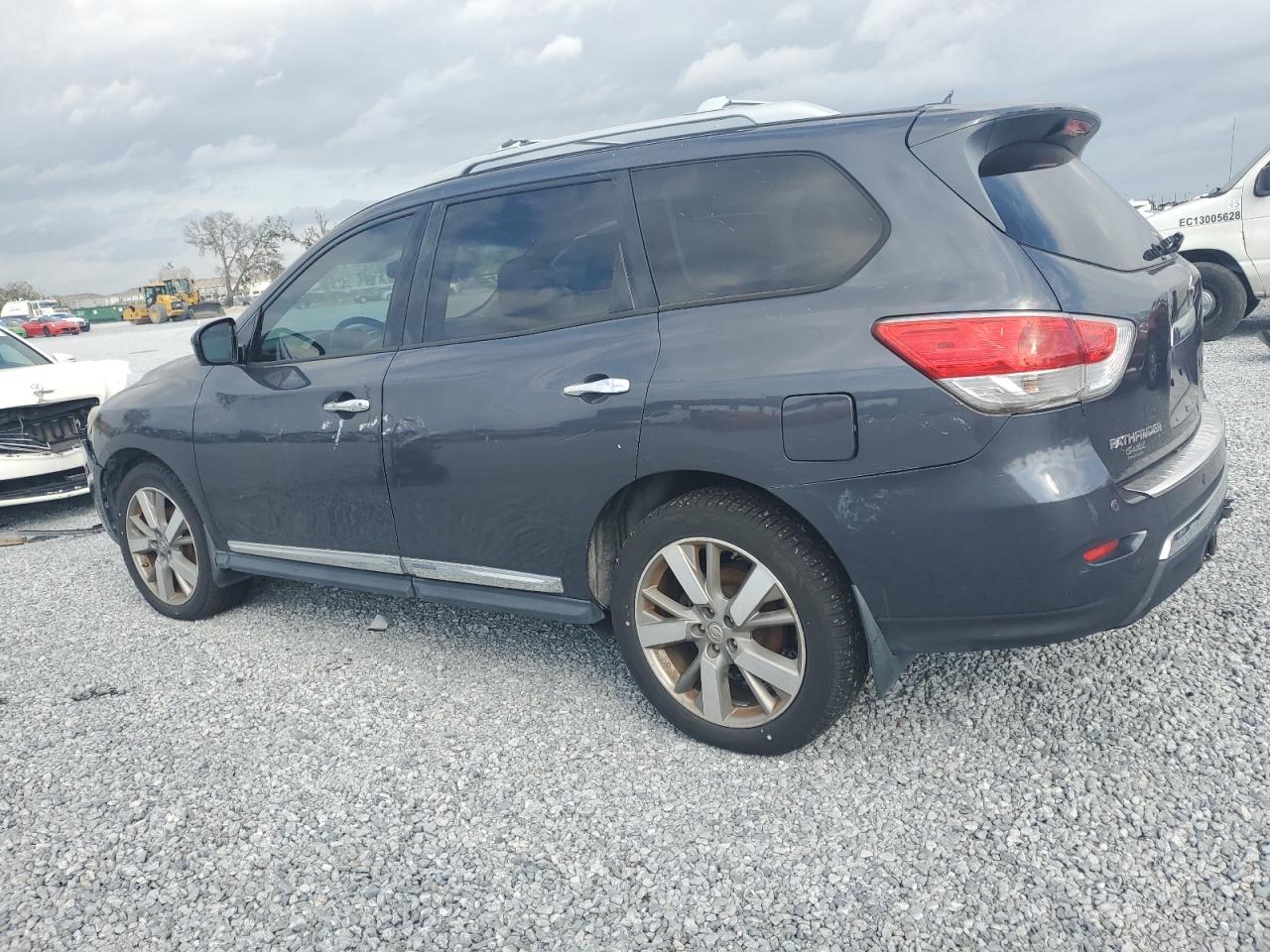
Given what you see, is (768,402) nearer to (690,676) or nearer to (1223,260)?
(690,676)

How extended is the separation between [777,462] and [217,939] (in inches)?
72.5

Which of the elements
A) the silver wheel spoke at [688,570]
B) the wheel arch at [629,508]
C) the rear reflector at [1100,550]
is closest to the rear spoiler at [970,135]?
the rear reflector at [1100,550]

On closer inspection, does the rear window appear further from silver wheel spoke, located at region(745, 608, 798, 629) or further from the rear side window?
silver wheel spoke, located at region(745, 608, 798, 629)

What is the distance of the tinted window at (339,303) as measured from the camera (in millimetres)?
3824

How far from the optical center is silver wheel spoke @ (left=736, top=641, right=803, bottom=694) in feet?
9.50

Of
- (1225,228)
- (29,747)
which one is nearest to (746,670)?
(29,747)

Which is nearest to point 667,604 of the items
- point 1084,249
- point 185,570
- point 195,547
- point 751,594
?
point 751,594

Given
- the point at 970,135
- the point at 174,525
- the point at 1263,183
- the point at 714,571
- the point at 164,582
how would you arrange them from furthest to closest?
the point at 1263,183, the point at 164,582, the point at 174,525, the point at 714,571, the point at 970,135

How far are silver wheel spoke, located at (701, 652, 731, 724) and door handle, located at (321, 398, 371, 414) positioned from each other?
5.13 feet

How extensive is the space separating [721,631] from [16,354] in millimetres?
7379

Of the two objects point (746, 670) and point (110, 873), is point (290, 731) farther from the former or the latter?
point (746, 670)

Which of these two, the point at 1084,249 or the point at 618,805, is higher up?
the point at 1084,249

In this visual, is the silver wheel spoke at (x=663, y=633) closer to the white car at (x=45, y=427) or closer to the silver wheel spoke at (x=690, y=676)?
the silver wheel spoke at (x=690, y=676)

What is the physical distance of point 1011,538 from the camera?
2479 millimetres
